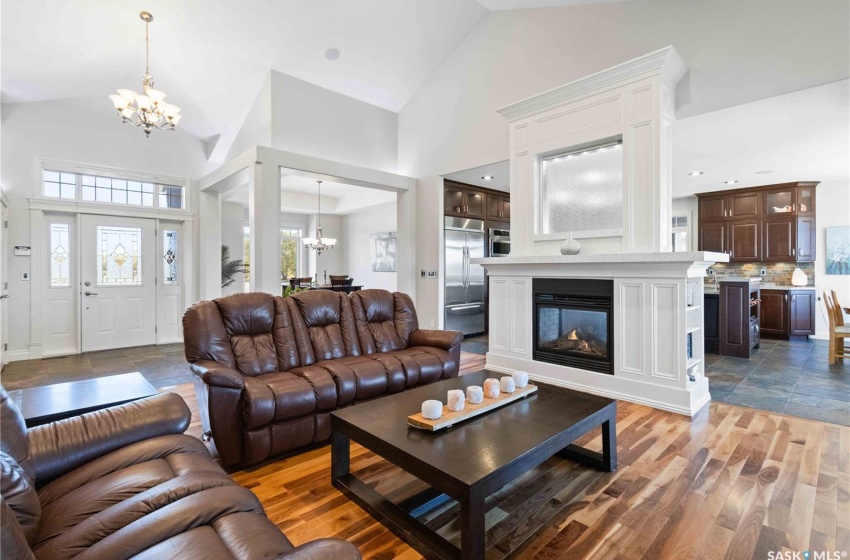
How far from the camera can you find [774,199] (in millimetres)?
6871

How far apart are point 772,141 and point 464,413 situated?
515cm

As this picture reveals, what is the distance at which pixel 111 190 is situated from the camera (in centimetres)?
597

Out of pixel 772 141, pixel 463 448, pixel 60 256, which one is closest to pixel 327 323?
pixel 463 448

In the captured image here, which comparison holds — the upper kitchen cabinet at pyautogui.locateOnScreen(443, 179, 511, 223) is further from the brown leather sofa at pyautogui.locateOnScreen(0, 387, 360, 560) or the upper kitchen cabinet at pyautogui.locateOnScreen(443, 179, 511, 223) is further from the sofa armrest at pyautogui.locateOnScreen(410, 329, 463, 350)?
the brown leather sofa at pyautogui.locateOnScreen(0, 387, 360, 560)

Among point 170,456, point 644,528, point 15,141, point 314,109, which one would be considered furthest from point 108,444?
point 15,141

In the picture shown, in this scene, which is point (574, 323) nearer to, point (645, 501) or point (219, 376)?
point (645, 501)

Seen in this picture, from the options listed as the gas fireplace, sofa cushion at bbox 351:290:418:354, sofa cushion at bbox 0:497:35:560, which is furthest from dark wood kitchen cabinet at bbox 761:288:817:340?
sofa cushion at bbox 0:497:35:560

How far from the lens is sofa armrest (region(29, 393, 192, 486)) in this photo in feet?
4.78

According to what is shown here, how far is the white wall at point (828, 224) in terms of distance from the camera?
6.50 metres

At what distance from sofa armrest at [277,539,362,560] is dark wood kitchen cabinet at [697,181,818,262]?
28.1ft

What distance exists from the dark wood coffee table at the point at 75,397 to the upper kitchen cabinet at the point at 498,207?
18.8 ft

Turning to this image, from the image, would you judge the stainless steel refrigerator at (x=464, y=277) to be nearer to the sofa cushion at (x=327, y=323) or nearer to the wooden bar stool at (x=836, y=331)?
the sofa cushion at (x=327, y=323)

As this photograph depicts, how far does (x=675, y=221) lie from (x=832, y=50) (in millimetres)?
5422

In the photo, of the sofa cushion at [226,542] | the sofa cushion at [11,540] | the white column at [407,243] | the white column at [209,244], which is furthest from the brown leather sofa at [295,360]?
the white column at [209,244]
